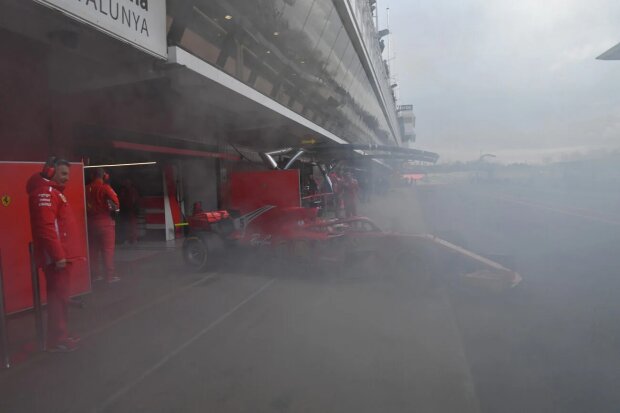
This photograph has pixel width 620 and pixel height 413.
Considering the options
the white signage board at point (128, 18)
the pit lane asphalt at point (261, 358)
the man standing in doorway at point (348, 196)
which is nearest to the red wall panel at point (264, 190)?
the pit lane asphalt at point (261, 358)

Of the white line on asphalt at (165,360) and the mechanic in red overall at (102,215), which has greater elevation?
the mechanic in red overall at (102,215)

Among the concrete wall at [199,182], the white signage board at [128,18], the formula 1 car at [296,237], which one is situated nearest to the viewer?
the white signage board at [128,18]

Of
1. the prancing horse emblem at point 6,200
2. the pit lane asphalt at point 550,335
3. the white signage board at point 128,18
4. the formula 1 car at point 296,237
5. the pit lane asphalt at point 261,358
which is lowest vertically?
the pit lane asphalt at point 550,335

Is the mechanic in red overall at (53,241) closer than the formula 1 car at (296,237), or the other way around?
the mechanic in red overall at (53,241)

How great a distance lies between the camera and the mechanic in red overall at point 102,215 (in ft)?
11.2

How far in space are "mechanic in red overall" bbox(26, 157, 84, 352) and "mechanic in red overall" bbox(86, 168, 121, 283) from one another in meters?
1.37

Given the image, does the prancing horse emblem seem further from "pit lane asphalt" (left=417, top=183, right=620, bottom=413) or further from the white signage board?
"pit lane asphalt" (left=417, top=183, right=620, bottom=413)

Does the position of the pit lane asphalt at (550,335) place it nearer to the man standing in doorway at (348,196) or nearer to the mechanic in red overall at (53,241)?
the mechanic in red overall at (53,241)

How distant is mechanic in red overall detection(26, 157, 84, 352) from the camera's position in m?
1.96

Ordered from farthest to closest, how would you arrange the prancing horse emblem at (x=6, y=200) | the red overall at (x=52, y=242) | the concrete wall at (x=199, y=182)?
1. the concrete wall at (x=199, y=182)
2. the prancing horse emblem at (x=6, y=200)
3. the red overall at (x=52, y=242)

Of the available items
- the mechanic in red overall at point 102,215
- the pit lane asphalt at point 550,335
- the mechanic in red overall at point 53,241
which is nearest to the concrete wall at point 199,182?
the mechanic in red overall at point 102,215

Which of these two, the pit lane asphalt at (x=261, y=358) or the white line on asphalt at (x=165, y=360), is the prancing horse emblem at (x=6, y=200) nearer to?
the pit lane asphalt at (x=261, y=358)

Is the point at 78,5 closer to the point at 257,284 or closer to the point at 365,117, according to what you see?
the point at 257,284

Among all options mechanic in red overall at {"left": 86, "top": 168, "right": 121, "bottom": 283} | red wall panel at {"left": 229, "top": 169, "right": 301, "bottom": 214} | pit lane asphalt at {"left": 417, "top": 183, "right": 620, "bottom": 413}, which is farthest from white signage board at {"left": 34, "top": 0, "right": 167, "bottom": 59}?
pit lane asphalt at {"left": 417, "top": 183, "right": 620, "bottom": 413}
